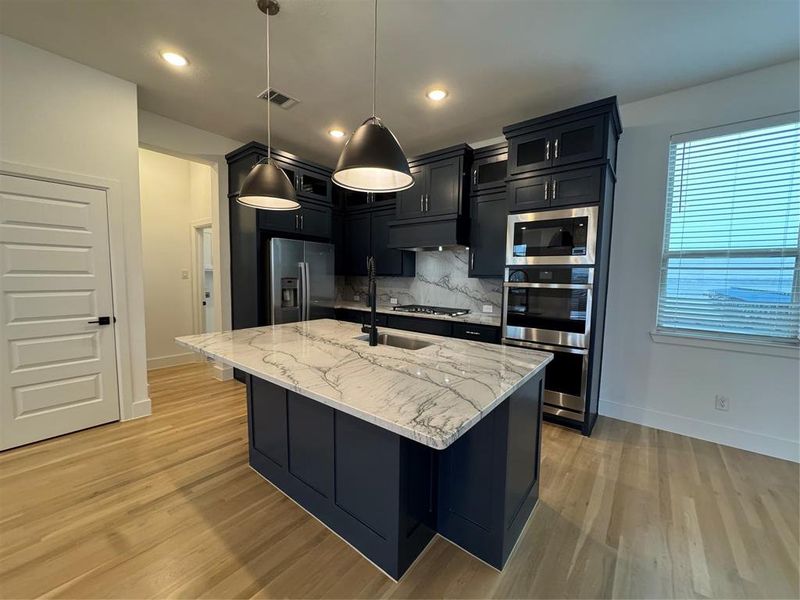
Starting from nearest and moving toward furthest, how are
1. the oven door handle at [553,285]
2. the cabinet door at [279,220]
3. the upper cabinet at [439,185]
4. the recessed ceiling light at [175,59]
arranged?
the recessed ceiling light at [175,59] < the oven door handle at [553,285] < the upper cabinet at [439,185] < the cabinet door at [279,220]

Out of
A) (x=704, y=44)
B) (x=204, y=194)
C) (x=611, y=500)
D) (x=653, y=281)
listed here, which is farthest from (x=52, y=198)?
(x=653, y=281)

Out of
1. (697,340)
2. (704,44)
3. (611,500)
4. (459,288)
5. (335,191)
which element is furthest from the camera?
(335,191)

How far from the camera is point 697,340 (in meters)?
2.67

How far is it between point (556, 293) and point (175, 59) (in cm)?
348

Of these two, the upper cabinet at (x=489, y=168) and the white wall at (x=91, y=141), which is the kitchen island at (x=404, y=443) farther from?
the upper cabinet at (x=489, y=168)

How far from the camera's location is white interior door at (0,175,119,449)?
2352mm

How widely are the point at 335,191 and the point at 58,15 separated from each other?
108 inches

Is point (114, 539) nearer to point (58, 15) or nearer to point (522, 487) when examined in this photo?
point (522, 487)

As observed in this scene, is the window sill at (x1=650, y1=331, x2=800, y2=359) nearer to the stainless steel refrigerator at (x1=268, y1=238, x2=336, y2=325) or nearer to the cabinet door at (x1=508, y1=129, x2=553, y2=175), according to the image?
the cabinet door at (x1=508, y1=129, x2=553, y2=175)

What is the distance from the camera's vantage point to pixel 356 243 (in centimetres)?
452

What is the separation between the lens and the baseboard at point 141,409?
9.57 feet

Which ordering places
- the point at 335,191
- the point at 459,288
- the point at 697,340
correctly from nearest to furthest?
the point at 697,340 < the point at 459,288 < the point at 335,191

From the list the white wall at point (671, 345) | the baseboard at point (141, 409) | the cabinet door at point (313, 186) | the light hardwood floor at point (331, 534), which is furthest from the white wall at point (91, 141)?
the white wall at point (671, 345)

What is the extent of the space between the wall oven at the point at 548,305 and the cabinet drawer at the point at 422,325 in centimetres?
63
